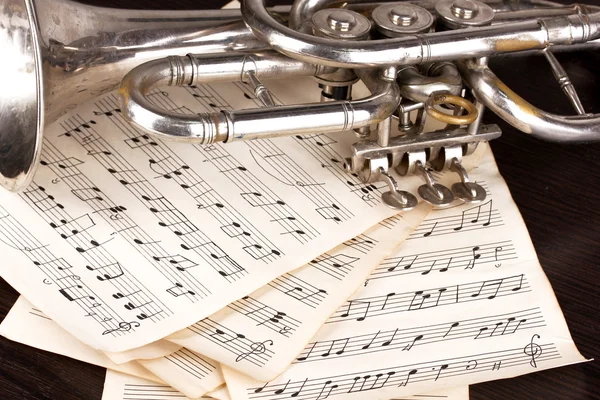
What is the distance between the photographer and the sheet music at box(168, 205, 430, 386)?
68 cm

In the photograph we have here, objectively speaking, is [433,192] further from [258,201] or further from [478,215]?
[258,201]

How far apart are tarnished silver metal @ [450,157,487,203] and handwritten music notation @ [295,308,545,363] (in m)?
0.13

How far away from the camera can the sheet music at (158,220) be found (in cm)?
70

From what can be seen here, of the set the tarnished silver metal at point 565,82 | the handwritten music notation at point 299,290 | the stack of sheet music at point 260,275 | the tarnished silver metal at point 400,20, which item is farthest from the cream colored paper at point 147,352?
the tarnished silver metal at point 565,82

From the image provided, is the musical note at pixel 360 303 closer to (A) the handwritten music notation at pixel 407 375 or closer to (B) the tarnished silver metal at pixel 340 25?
(A) the handwritten music notation at pixel 407 375

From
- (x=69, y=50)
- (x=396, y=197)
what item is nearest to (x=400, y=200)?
(x=396, y=197)

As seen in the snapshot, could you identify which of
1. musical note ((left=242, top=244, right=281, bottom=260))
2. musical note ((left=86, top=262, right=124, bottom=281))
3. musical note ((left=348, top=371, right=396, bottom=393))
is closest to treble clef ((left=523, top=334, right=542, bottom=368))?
musical note ((left=348, top=371, right=396, bottom=393))

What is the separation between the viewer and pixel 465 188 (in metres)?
0.83

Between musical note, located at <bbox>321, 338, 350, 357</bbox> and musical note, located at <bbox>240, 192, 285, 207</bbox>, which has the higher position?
musical note, located at <bbox>240, 192, 285, 207</bbox>

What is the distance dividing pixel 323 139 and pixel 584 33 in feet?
0.86

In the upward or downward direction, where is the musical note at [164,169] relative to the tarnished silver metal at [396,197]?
upward

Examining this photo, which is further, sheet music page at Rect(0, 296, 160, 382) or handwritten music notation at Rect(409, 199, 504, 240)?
handwritten music notation at Rect(409, 199, 504, 240)

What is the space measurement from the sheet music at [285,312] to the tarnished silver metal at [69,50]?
0.66 ft

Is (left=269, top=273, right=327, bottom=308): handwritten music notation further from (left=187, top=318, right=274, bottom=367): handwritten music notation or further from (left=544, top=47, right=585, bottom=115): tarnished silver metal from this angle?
(left=544, top=47, right=585, bottom=115): tarnished silver metal
